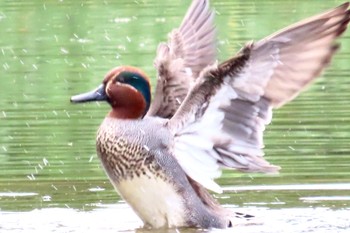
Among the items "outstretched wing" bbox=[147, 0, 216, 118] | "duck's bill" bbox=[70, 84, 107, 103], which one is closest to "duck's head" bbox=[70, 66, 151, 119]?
"duck's bill" bbox=[70, 84, 107, 103]

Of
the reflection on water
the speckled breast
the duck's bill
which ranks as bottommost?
the reflection on water

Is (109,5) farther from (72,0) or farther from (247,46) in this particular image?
(247,46)

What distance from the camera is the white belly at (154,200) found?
9.58m

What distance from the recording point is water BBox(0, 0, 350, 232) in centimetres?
1016

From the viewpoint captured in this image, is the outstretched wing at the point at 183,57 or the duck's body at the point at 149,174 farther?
the outstretched wing at the point at 183,57

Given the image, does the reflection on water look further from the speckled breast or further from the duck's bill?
the duck's bill

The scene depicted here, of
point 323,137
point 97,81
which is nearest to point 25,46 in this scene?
point 97,81

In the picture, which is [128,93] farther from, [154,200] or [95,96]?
[154,200]

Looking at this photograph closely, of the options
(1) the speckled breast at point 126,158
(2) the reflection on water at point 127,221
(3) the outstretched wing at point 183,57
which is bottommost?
(2) the reflection on water at point 127,221

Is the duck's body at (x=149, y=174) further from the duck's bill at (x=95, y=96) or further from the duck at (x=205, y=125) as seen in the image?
the duck's bill at (x=95, y=96)

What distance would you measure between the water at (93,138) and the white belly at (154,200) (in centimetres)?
28

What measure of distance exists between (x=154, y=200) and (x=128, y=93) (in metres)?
0.76

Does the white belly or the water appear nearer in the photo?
the white belly

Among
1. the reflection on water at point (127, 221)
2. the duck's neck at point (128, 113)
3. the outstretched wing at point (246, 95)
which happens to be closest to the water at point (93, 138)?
the reflection on water at point (127, 221)
